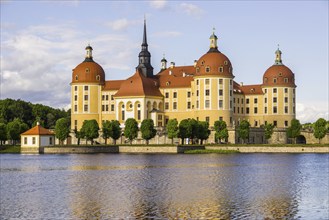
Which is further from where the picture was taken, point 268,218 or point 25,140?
point 25,140

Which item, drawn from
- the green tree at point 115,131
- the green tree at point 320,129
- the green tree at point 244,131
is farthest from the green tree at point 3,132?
the green tree at point 320,129

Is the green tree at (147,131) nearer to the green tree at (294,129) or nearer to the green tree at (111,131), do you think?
the green tree at (111,131)

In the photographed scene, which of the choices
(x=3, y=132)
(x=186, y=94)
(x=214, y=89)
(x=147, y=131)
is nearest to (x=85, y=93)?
(x=186, y=94)

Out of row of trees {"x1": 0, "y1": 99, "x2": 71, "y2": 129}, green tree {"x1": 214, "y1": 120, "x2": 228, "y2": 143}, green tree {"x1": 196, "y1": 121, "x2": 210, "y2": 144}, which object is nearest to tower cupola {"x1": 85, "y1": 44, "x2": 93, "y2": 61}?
row of trees {"x1": 0, "y1": 99, "x2": 71, "y2": 129}

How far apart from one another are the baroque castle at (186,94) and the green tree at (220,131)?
651cm

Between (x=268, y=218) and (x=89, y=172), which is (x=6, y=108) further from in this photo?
(x=268, y=218)

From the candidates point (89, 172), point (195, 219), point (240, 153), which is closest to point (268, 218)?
point (195, 219)

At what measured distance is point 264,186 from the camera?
133 feet

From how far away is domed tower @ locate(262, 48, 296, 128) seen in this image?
117 meters

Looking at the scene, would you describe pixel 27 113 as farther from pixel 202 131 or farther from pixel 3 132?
pixel 202 131

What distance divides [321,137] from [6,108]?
220ft

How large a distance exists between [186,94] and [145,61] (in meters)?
12.6

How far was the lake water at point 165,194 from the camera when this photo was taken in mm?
29266

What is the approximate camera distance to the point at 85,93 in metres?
123
